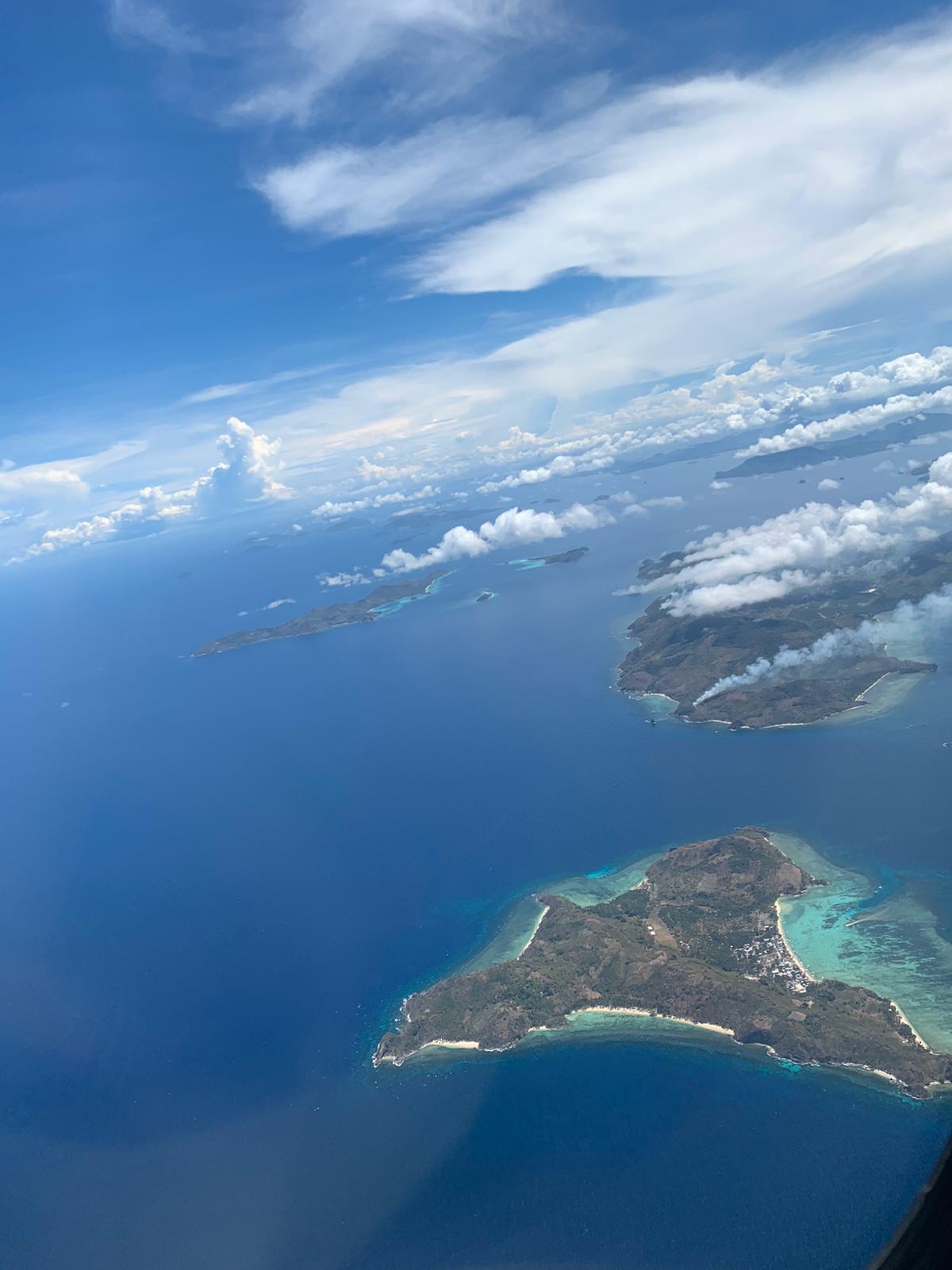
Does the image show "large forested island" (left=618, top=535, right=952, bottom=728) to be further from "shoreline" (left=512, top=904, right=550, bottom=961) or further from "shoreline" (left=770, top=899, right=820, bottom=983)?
"shoreline" (left=512, top=904, right=550, bottom=961)

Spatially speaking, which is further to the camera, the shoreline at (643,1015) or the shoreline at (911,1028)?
the shoreline at (643,1015)

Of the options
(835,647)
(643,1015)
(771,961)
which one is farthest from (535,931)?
(835,647)

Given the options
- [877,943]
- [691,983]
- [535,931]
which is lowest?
[877,943]

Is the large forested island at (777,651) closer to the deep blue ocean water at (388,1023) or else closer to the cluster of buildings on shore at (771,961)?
the deep blue ocean water at (388,1023)

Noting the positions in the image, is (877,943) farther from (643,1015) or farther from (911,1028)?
(643,1015)

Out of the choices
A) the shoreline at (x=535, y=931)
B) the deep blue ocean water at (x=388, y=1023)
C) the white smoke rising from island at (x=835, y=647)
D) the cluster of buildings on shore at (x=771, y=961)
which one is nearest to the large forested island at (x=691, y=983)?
the cluster of buildings on shore at (x=771, y=961)
